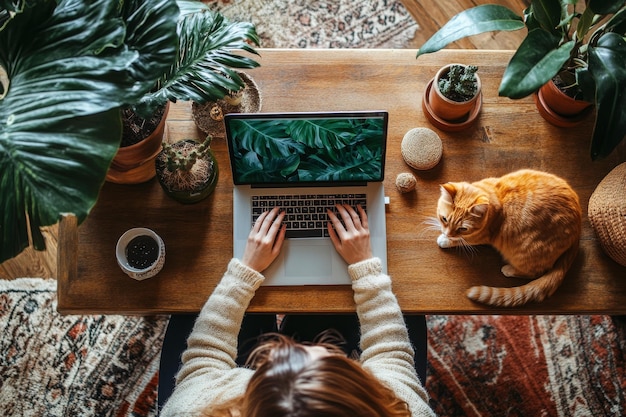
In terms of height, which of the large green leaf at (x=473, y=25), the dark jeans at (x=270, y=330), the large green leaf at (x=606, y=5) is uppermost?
the large green leaf at (x=606, y=5)

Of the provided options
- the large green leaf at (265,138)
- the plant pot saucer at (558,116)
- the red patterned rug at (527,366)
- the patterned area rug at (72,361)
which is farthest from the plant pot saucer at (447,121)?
the patterned area rug at (72,361)

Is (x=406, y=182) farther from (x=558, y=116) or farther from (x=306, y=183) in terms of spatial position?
(x=558, y=116)

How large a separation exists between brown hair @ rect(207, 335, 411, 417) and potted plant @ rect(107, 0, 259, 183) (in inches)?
19.3

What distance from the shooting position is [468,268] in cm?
117

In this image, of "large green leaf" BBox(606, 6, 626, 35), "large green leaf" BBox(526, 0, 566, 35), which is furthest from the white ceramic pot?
"large green leaf" BBox(606, 6, 626, 35)

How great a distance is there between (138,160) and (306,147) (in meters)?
0.36

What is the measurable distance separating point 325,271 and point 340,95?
1.42ft

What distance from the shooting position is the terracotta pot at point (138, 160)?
1.05 meters

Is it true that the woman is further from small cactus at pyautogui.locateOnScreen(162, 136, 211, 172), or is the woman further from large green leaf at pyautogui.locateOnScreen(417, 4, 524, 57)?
large green leaf at pyautogui.locateOnScreen(417, 4, 524, 57)

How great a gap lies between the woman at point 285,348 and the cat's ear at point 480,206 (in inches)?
9.3

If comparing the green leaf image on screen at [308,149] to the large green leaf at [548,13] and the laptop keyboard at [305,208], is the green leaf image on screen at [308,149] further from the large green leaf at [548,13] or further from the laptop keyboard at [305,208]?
the large green leaf at [548,13]

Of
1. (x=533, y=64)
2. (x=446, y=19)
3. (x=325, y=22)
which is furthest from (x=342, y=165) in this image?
(x=446, y=19)

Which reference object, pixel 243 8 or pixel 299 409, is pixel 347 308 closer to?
pixel 299 409

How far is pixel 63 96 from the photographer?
748 mm
